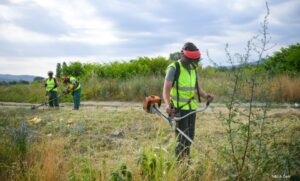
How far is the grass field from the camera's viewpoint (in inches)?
137

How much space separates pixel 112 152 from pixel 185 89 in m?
1.91

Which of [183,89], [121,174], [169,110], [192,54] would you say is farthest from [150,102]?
[121,174]

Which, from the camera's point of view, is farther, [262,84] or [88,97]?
[88,97]

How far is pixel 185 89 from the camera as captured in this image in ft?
16.8

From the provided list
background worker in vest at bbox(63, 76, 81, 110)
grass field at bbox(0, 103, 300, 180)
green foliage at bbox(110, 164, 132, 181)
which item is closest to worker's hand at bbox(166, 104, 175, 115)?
grass field at bbox(0, 103, 300, 180)

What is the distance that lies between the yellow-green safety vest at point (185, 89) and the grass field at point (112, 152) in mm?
453

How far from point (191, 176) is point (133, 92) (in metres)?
15.0

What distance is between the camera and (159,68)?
2478cm

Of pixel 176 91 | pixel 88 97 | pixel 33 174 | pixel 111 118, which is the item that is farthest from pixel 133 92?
pixel 33 174

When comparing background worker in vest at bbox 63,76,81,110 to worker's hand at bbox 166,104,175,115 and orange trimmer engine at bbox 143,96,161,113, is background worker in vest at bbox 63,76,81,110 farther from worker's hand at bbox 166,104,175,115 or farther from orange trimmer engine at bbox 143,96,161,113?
worker's hand at bbox 166,104,175,115

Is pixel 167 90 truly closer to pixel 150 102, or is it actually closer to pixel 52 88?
pixel 150 102

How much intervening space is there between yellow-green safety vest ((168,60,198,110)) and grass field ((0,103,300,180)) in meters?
0.45

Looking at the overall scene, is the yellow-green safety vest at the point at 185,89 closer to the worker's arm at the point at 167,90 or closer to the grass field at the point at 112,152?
the worker's arm at the point at 167,90

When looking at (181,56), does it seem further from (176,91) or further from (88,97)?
(88,97)
